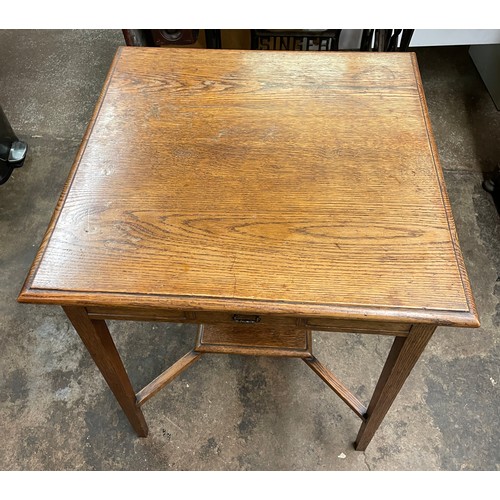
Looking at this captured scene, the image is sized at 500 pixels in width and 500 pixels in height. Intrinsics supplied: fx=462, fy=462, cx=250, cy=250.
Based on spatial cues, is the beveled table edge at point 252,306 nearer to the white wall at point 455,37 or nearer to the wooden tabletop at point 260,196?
the wooden tabletop at point 260,196

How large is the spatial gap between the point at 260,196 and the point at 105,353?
19.0 inches

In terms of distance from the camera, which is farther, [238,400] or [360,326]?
[238,400]

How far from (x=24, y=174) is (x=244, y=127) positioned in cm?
135

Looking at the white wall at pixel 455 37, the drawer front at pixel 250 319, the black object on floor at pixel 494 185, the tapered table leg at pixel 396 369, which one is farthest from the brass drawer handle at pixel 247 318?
the white wall at pixel 455 37

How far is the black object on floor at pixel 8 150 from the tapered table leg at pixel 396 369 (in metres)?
1.76

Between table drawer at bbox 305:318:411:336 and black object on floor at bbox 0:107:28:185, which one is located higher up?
table drawer at bbox 305:318:411:336

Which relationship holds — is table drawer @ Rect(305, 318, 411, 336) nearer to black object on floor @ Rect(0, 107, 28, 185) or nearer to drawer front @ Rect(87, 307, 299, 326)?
drawer front @ Rect(87, 307, 299, 326)

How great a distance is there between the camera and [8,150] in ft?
6.69

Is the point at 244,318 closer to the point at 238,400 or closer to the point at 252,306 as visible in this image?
the point at 252,306

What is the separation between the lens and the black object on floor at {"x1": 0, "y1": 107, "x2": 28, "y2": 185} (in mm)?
1995

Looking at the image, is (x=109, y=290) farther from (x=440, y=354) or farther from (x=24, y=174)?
(x=24, y=174)

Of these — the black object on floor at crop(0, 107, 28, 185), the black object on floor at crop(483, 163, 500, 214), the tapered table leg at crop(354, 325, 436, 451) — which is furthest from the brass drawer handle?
the black object on floor at crop(0, 107, 28, 185)

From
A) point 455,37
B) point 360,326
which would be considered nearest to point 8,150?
point 360,326
